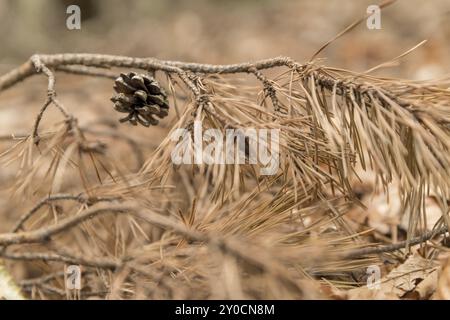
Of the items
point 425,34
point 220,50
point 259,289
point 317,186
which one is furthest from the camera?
point 220,50

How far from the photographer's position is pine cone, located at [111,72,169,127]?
858 millimetres

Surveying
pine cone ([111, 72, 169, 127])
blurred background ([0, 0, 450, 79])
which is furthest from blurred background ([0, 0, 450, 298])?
pine cone ([111, 72, 169, 127])

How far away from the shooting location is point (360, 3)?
9.83 feet

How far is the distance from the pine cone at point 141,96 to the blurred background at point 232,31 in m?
→ 1.43

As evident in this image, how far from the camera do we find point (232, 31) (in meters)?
2.96

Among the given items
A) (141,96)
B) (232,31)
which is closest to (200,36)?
(232,31)

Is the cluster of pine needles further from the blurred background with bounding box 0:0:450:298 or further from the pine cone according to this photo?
the blurred background with bounding box 0:0:450:298

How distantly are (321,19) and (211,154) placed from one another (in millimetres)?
2308

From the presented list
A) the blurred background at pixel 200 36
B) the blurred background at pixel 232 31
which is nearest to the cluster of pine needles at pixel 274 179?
the blurred background at pixel 200 36

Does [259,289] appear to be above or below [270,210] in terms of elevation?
below

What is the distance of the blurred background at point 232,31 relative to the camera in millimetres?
2545

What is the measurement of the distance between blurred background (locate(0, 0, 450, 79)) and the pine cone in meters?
1.43

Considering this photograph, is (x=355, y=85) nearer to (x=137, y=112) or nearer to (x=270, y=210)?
(x=270, y=210)
